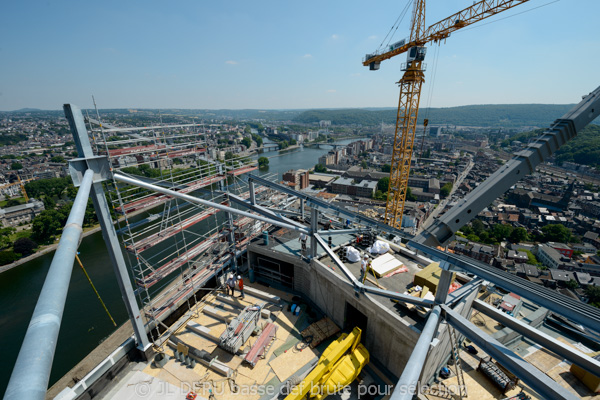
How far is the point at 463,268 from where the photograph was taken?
694 centimetres

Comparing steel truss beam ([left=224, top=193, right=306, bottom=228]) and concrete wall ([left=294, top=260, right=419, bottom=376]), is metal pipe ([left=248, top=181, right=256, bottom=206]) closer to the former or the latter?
steel truss beam ([left=224, top=193, right=306, bottom=228])

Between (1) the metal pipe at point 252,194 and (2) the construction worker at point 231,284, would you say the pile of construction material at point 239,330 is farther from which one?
(1) the metal pipe at point 252,194

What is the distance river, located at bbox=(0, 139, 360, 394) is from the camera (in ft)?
65.2

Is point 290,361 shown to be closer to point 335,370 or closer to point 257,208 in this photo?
point 335,370

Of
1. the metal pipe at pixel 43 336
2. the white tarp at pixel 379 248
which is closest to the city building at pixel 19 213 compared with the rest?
the white tarp at pixel 379 248

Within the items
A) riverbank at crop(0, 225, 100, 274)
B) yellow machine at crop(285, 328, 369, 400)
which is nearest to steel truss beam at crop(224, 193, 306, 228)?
yellow machine at crop(285, 328, 369, 400)

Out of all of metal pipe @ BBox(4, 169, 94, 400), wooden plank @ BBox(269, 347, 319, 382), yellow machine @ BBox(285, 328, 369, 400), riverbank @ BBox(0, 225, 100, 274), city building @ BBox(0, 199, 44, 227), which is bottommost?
riverbank @ BBox(0, 225, 100, 274)

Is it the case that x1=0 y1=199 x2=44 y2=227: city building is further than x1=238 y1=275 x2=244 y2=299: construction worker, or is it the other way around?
x1=0 y1=199 x2=44 y2=227: city building

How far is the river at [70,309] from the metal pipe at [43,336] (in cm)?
2365

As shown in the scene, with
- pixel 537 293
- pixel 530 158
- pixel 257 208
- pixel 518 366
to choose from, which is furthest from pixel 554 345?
pixel 257 208

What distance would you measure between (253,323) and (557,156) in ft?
485

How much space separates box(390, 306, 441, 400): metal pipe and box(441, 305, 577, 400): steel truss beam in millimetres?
742

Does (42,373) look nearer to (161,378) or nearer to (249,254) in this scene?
(161,378)


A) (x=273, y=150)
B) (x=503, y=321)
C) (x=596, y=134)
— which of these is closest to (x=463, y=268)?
(x=503, y=321)
